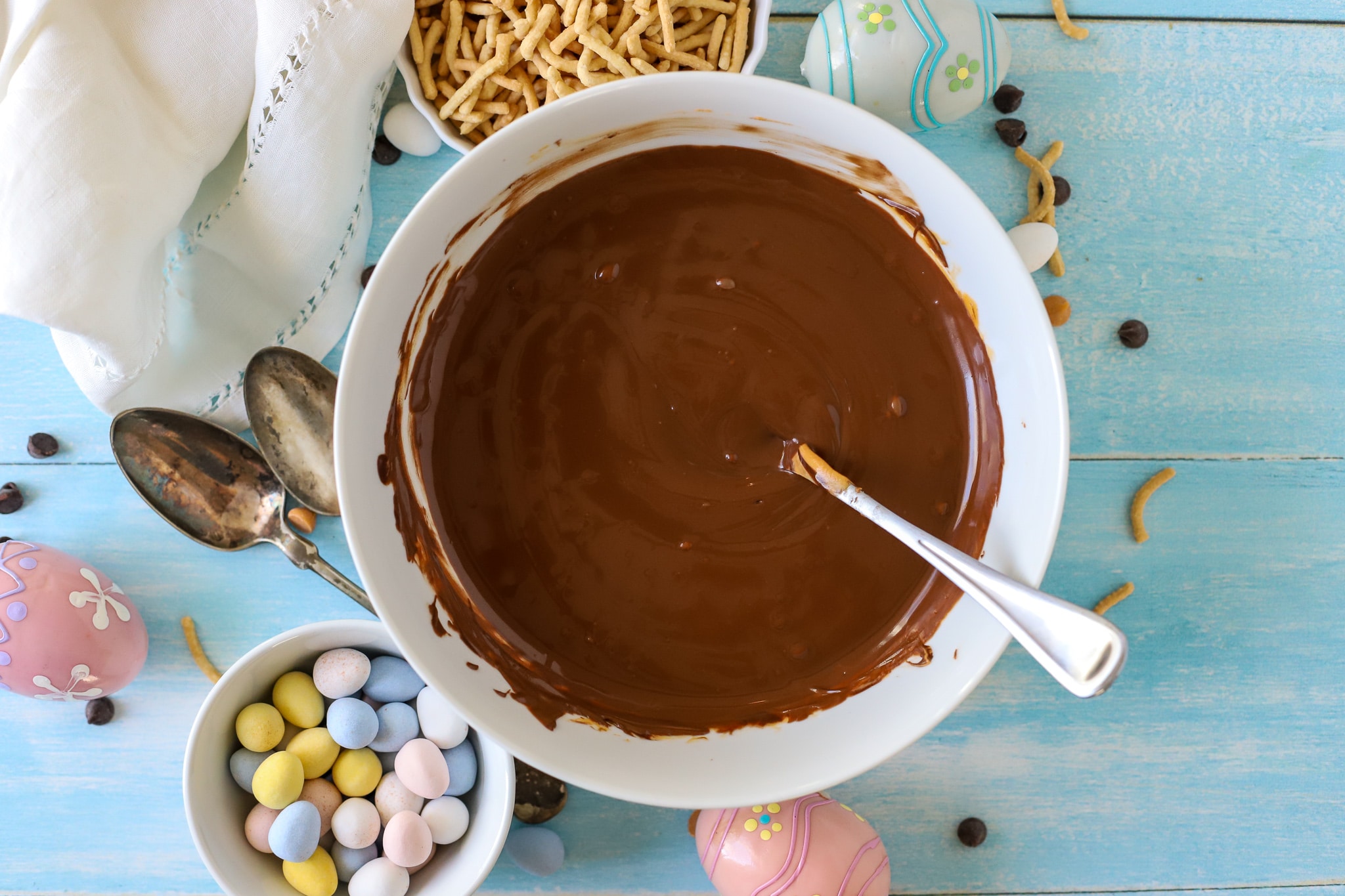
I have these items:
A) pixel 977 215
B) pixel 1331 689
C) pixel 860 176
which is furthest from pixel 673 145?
pixel 1331 689

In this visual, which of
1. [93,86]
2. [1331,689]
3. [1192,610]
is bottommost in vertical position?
[1331,689]

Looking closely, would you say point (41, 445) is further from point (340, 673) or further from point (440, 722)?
point (440, 722)

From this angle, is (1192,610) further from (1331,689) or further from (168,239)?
(168,239)

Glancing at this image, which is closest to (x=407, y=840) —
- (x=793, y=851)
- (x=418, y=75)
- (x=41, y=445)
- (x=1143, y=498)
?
(x=793, y=851)

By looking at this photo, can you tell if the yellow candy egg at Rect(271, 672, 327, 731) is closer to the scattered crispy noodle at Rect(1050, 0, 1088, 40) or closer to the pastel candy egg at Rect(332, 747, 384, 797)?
the pastel candy egg at Rect(332, 747, 384, 797)

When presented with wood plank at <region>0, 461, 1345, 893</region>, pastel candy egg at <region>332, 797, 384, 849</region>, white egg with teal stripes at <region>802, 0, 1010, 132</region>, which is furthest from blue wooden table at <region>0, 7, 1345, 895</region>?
pastel candy egg at <region>332, 797, 384, 849</region>

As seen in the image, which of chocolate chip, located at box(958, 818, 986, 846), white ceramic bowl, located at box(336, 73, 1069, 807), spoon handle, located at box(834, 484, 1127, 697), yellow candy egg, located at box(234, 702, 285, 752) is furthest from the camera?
chocolate chip, located at box(958, 818, 986, 846)
